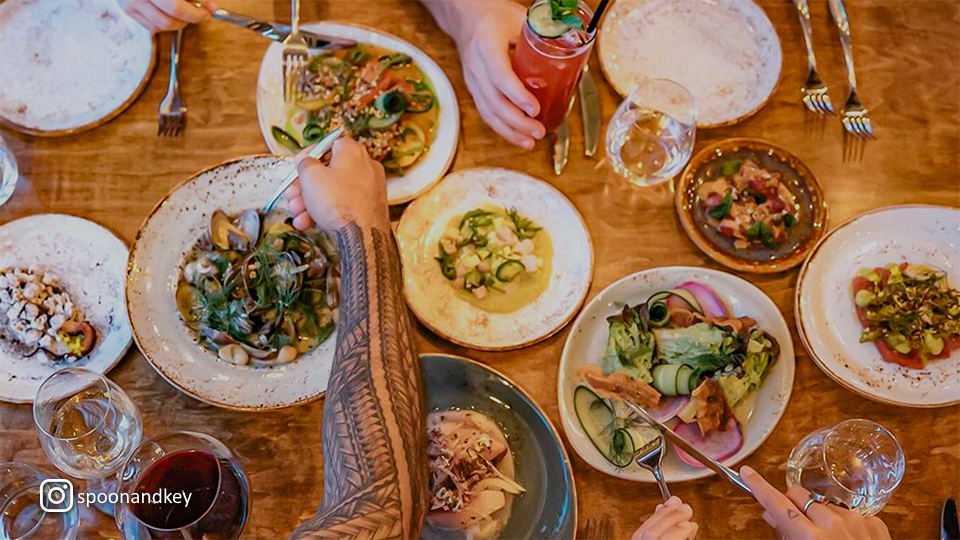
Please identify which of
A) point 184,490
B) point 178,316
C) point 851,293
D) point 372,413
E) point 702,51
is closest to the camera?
point 184,490

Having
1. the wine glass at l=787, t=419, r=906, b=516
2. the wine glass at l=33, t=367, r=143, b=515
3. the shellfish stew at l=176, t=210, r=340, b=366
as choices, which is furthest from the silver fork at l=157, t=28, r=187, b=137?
the wine glass at l=787, t=419, r=906, b=516

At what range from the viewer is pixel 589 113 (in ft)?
7.08

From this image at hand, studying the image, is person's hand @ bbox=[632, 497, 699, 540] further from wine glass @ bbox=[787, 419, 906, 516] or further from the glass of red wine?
the glass of red wine

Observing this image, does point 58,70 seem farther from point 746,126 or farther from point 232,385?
point 746,126

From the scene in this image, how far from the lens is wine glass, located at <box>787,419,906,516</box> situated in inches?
68.7

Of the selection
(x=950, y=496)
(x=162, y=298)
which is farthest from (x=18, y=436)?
(x=950, y=496)

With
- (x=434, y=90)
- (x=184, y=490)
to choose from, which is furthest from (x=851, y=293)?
(x=184, y=490)

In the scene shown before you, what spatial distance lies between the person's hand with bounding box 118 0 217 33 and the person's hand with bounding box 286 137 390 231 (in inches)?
20.6

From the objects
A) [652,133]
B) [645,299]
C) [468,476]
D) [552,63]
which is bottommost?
[468,476]

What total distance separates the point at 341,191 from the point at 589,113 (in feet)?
2.49

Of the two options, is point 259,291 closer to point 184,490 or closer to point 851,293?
point 184,490

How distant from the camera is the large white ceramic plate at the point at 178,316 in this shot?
6.05 ft

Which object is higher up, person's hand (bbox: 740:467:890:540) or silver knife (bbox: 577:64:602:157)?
silver knife (bbox: 577:64:602:157)

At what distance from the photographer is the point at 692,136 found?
2082mm
